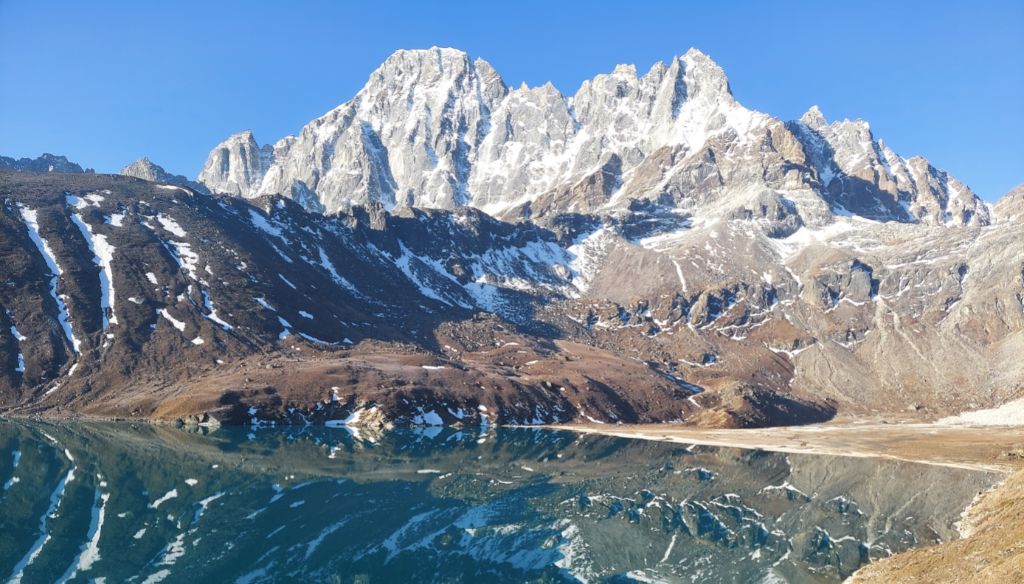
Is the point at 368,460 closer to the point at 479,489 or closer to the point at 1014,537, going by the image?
the point at 479,489

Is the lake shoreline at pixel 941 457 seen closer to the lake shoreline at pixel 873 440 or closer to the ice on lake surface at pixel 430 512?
the lake shoreline at pixel 873 440

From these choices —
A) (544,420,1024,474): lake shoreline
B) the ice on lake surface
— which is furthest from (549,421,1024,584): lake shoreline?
the ice on lake surface

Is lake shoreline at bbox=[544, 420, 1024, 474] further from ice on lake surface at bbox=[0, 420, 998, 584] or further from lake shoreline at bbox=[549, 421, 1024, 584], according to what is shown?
ice on lake surface at bbox=[0, 420, 998, 584]

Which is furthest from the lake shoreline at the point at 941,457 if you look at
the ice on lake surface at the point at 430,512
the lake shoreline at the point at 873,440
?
the ice on lake surface at the point at 430,512

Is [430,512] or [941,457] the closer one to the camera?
[430,512]

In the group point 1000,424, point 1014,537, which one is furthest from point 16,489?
point 1000,424

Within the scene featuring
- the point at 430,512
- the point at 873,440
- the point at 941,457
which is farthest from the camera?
the point at 873,440

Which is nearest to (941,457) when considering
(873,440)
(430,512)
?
(873,440)

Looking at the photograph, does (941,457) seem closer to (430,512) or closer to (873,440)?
(873,440)

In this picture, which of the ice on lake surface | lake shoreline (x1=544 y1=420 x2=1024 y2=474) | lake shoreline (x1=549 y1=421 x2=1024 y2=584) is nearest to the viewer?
lake shoreline (x1=549 y1=421 x2=1024 y2=584)
